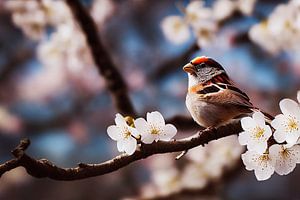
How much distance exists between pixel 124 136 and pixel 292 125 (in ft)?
0.50

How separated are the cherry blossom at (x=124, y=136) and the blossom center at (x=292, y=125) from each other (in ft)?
0.45

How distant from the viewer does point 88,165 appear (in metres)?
0.48

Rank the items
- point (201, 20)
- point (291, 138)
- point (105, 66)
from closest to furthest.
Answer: point (291, 138) < point (105, 66) < point (201, 20)

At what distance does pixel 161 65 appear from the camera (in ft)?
5.24

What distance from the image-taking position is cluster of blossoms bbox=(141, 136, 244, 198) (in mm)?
1312

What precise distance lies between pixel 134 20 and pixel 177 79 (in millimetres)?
281

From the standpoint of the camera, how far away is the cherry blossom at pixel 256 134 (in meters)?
0.48

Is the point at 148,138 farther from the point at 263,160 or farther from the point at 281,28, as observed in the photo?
the point at 281,28

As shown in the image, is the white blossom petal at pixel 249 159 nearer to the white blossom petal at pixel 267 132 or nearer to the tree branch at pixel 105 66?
the white blossom petal at pixel 267 132

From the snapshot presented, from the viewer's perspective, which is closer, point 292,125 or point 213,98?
point 292,125

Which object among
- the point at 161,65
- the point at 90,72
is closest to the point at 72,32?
the point at 161,65

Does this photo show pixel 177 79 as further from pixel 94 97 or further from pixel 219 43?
pixel 94 97

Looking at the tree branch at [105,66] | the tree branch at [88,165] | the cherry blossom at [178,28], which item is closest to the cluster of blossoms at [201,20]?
the cherry blossom at [178,28]

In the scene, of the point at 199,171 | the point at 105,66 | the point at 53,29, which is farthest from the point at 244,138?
the point at 53,29
